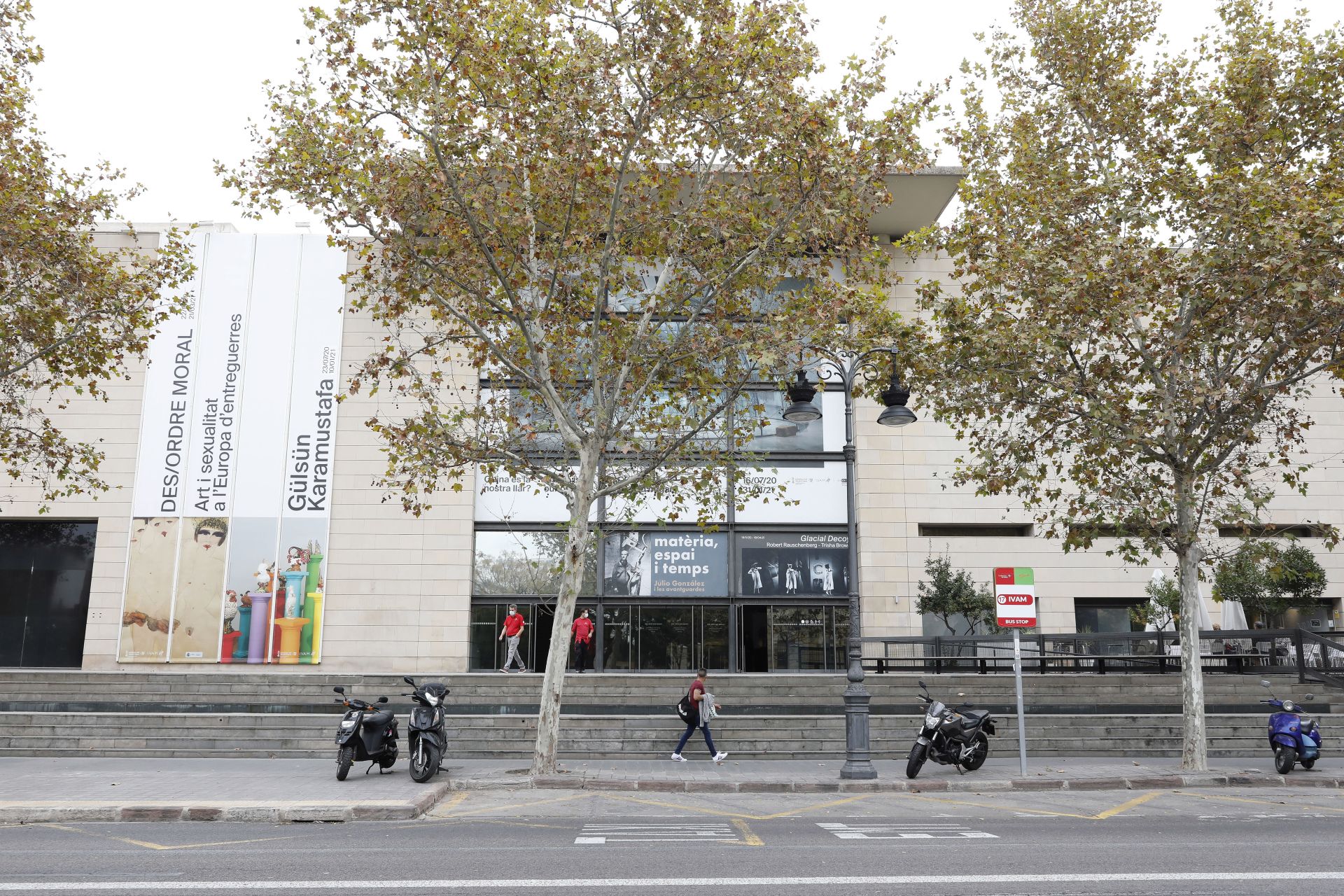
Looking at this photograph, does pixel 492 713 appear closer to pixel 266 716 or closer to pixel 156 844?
pixel 266 716

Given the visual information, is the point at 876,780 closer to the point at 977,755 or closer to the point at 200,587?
the point at 977,755

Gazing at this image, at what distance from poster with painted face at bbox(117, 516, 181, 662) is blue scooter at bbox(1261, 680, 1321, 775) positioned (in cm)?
2460

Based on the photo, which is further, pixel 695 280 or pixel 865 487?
pixel 865 487

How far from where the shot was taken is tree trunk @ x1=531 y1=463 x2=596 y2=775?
13195 mm

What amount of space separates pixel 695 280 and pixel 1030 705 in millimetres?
9793

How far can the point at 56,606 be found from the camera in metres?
26.5

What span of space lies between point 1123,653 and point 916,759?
11.7 m

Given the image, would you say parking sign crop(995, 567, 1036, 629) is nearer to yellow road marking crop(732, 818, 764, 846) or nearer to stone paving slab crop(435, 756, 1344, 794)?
stone paving slab crop(435, 756, 1344, 794)

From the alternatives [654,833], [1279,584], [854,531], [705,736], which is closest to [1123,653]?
[1279,584]

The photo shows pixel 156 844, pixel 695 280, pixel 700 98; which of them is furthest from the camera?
pixel 695 280

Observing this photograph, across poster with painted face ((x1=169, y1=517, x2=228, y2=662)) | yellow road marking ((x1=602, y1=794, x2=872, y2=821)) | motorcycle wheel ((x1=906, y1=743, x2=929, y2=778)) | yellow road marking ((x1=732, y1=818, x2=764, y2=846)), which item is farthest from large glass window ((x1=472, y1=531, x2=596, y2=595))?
yellow road marking ((x1=732, y1=818, x2=764, y2=846))

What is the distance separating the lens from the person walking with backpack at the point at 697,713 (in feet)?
48.6

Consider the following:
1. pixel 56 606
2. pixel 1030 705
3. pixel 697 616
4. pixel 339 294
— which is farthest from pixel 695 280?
pixel 56 606

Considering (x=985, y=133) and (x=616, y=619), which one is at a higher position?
(x=985, y=133)
